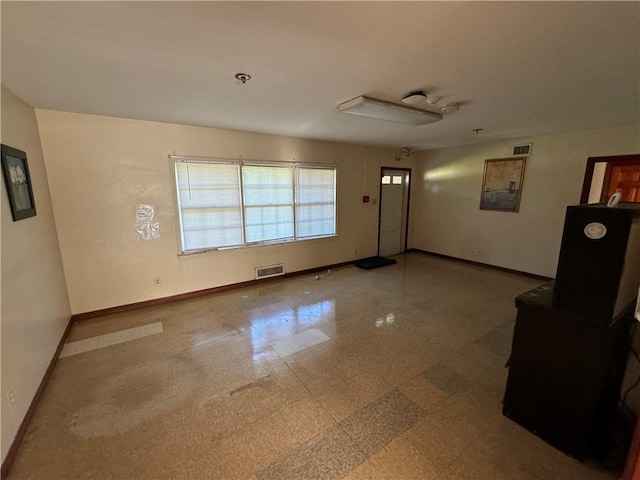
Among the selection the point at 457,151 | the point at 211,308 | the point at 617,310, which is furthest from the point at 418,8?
the point at 457,151

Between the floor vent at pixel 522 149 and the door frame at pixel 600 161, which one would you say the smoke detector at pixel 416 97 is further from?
the door frame at pixel 600 161

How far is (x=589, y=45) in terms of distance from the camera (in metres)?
1.55

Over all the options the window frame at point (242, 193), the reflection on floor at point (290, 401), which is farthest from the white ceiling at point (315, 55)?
the reflection on floor at point (290, 401)

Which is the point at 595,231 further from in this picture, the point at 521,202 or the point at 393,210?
the point at 393,210

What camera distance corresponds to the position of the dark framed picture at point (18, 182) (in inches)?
75.7

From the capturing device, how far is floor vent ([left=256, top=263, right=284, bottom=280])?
171 inches


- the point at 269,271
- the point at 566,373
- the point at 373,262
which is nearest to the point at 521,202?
the point at 373,262

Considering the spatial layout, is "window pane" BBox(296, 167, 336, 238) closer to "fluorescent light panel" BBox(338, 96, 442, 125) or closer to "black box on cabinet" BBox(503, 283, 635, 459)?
"fluorescent light panel" BBox(338, 96, 442, 125)

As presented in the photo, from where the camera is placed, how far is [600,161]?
12.4 ft

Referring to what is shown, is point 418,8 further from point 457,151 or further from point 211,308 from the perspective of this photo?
point 457,151

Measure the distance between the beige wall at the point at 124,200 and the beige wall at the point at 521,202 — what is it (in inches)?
136

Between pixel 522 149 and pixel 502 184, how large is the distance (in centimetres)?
63

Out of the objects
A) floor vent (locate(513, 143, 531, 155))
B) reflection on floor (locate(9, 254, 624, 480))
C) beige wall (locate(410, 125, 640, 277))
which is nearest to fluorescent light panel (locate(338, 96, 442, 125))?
reflection on floor (locate(9, 254, 624, 480))

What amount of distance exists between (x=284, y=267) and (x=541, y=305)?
3.58 m
